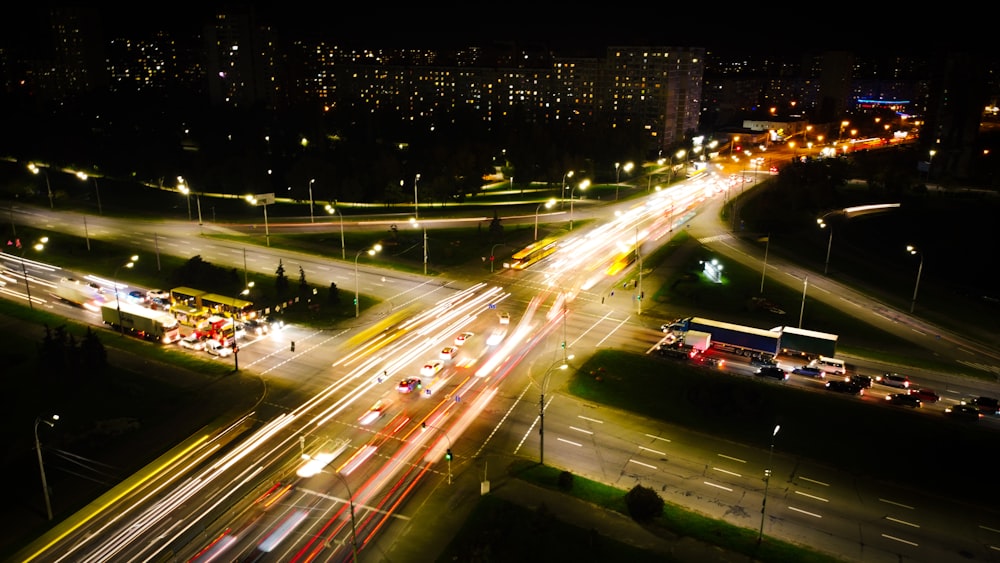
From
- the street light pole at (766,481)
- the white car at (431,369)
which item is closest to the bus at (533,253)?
the white car at (431,369)

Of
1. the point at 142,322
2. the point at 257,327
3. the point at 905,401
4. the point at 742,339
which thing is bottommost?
the point at 905,401

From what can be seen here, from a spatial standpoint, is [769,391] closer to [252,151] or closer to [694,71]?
[252,151]

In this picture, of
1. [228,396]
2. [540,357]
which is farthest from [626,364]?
[228,396]

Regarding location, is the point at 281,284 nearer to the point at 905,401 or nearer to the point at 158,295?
the point at 158,295

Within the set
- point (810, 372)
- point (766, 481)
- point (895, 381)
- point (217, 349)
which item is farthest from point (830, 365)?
point (217, 349)

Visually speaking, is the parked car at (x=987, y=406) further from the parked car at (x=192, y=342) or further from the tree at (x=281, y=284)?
the tree at (x=281, y=284)
